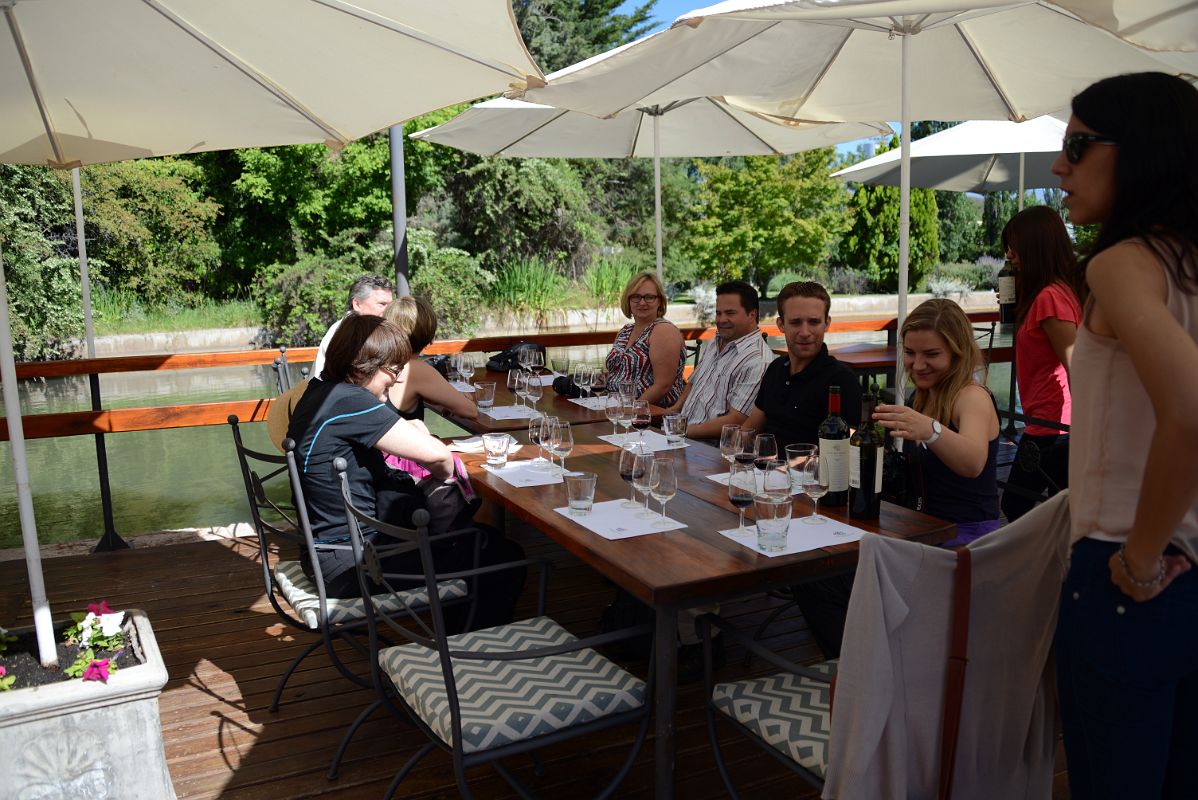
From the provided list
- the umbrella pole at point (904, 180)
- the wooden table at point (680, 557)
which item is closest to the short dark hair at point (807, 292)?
the umbrella pole at point (904, 180)

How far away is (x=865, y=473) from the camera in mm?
2502

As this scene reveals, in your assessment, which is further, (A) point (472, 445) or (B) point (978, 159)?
(B) point (978, 159)

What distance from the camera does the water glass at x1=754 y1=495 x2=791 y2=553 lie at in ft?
7.26

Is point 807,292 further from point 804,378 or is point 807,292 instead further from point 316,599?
point 316,599

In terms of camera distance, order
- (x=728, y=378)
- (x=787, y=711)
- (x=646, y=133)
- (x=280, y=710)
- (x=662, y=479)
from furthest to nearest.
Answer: (x=646, y=133) → (x=728, y=378) → (x=280, y=710) → (x=662, y=479) → (x=787, y=711)

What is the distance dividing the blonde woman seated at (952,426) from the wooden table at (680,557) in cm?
22

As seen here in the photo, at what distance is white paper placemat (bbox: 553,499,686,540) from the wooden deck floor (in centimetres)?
78

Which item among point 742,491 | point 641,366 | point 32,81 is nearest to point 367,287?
point 641,366

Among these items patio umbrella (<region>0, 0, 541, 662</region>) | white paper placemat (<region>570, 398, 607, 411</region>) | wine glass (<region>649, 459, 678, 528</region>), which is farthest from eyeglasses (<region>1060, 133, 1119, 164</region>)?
white paper placemat (<region>570, 398, 607, 411</region>)

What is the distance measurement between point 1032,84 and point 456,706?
Result: 168 inches

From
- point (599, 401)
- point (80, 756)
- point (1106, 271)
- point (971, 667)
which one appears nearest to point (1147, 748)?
point (971, 667)

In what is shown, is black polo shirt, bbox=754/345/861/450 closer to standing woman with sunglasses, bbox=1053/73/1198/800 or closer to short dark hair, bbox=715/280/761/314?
short dark hair, bbox=715/280/761/314

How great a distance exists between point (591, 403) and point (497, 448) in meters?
1.43

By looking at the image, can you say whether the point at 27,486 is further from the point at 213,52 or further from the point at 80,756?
the point at 213,52
